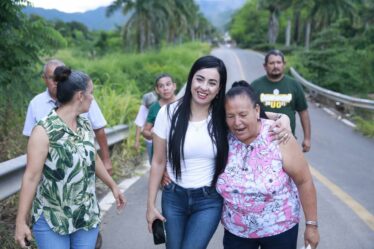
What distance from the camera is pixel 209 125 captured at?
2885mm

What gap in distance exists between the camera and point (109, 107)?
30.8ft

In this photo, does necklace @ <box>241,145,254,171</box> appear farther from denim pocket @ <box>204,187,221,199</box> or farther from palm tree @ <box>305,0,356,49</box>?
palm tree @ <box>305,0,356,49</box>

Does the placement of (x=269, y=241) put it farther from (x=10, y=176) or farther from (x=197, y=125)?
(x=10, y=176)

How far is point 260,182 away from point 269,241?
0.42 meters

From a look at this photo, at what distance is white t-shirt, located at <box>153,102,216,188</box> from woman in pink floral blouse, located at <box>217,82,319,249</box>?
0.40 feet

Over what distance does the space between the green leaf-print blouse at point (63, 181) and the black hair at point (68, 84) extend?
0.12 meters

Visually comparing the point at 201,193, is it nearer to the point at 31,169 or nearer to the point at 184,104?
the point at 184,104

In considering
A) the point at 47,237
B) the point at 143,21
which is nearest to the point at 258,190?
the point at 47,237

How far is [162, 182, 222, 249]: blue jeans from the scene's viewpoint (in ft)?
9.58

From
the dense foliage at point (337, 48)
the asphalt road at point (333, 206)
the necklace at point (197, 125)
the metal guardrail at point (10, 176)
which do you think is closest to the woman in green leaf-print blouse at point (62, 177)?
the necklace at point (197, 125)

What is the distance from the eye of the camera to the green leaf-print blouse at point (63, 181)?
2744 millimetres

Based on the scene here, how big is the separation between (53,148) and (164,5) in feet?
162

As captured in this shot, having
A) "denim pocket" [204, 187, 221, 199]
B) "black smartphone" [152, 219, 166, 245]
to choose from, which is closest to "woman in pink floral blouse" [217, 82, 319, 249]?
"denim pocket" [204, 187, 221, 199]

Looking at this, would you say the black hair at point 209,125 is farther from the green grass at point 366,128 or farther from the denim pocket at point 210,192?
the green grass at point 366,128
